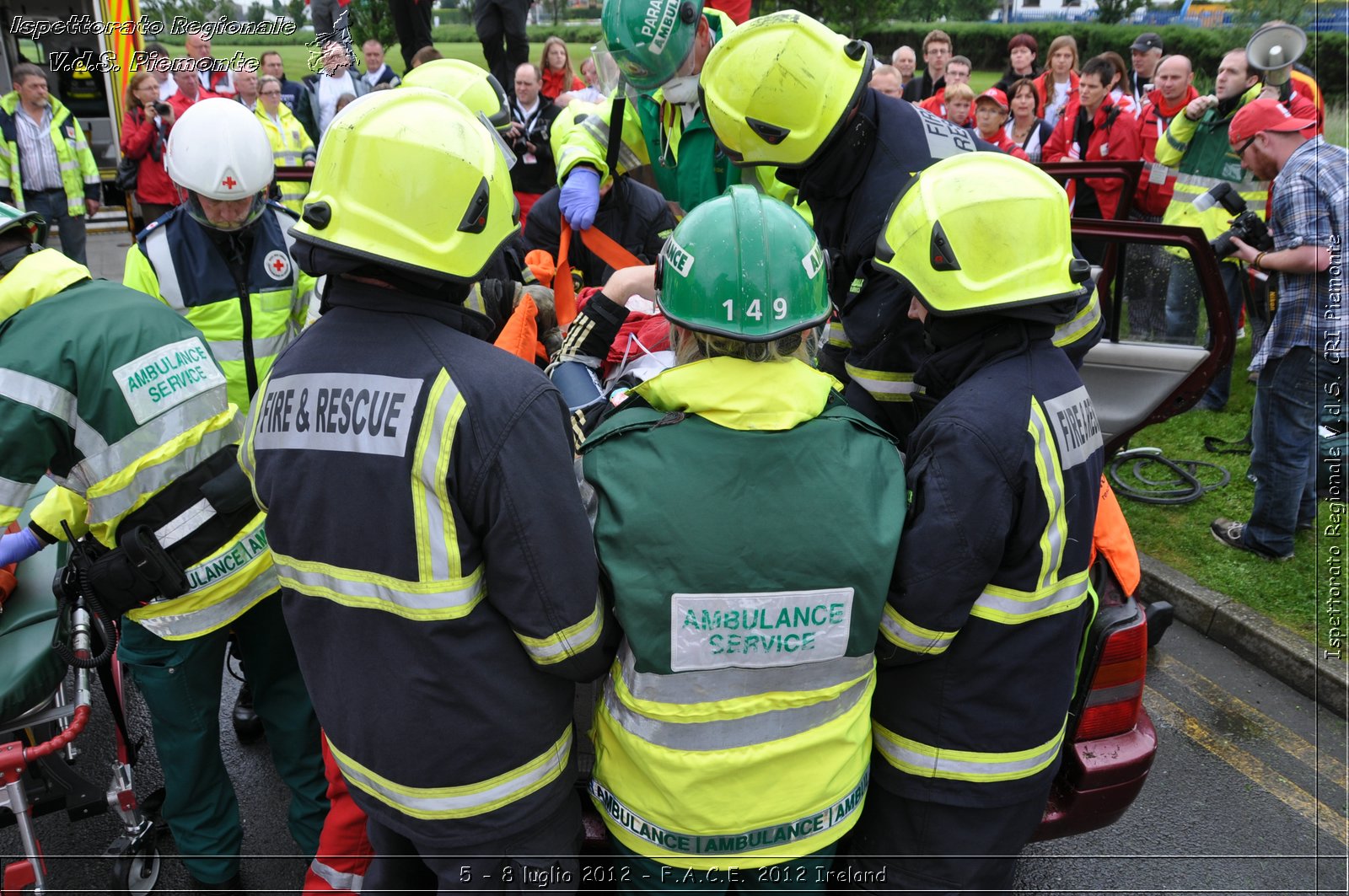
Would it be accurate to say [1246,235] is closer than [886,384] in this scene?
No

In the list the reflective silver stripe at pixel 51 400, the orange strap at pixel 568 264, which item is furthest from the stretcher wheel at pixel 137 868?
the orange strap at pixel 568 264

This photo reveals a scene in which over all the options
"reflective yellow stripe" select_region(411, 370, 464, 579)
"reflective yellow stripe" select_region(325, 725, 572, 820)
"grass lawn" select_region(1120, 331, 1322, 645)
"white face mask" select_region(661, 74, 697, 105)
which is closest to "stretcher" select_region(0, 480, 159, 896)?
"reflective yellow stripe" select_region(325, 725, 572, 820)

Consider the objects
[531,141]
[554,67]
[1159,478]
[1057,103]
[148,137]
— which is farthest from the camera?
[554,67]

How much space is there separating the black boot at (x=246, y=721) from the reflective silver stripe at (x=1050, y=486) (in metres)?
3.33

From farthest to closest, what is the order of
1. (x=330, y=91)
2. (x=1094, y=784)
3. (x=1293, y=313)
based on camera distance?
(x=330, y=91) < (x=1293, y=313) < (x=1094, y=784)

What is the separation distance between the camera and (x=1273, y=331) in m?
5.09

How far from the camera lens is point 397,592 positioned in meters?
1.86

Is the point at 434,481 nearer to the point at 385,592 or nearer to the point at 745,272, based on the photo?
the point at 385,592

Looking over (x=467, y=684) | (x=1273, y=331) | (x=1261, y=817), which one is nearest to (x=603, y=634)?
(x=467, y=684)

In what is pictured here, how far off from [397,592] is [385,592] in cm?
3

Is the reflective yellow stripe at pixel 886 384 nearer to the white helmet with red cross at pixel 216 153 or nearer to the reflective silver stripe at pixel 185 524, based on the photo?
the reflective silver stripe at pixel 185 524

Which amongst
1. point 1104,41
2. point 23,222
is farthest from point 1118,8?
point 23,222

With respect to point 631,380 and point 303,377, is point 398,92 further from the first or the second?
point 631,380

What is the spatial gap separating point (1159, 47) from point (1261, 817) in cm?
911
